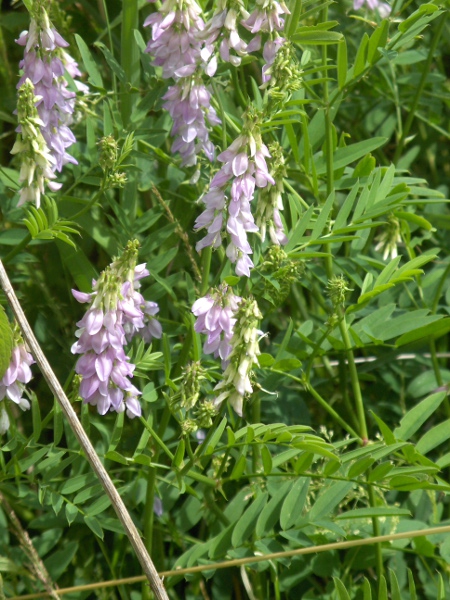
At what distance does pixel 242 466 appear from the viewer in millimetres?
1398

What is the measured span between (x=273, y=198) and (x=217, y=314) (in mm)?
206

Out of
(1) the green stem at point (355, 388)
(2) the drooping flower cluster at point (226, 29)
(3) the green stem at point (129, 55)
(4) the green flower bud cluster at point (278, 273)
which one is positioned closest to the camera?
(2) the drooping flower cluster at point (226, 29)

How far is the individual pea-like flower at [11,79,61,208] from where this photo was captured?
4.17 feet

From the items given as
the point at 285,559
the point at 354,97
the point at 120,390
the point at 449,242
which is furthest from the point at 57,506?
the point at 354,97

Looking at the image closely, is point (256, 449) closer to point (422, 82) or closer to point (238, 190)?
point (238, 190)

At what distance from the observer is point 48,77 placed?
1.39 m

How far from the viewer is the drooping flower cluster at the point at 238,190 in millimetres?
1211

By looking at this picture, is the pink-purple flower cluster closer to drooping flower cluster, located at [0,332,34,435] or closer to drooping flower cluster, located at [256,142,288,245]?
drooping flower cluster, located at [0,332,34,435]

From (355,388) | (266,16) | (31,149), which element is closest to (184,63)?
(266,16)

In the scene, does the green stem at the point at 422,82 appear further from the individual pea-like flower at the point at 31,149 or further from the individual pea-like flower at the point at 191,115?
the individual pea-like flower at the point at 31,149

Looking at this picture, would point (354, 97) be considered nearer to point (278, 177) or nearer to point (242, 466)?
point (278, 177)

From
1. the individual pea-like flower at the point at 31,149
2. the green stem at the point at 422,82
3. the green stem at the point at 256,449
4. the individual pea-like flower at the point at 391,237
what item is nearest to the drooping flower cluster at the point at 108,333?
the individual pea-like flower at the point at 31,149

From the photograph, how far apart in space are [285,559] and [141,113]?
82 cm

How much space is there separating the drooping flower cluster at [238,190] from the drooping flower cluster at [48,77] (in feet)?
0.88
